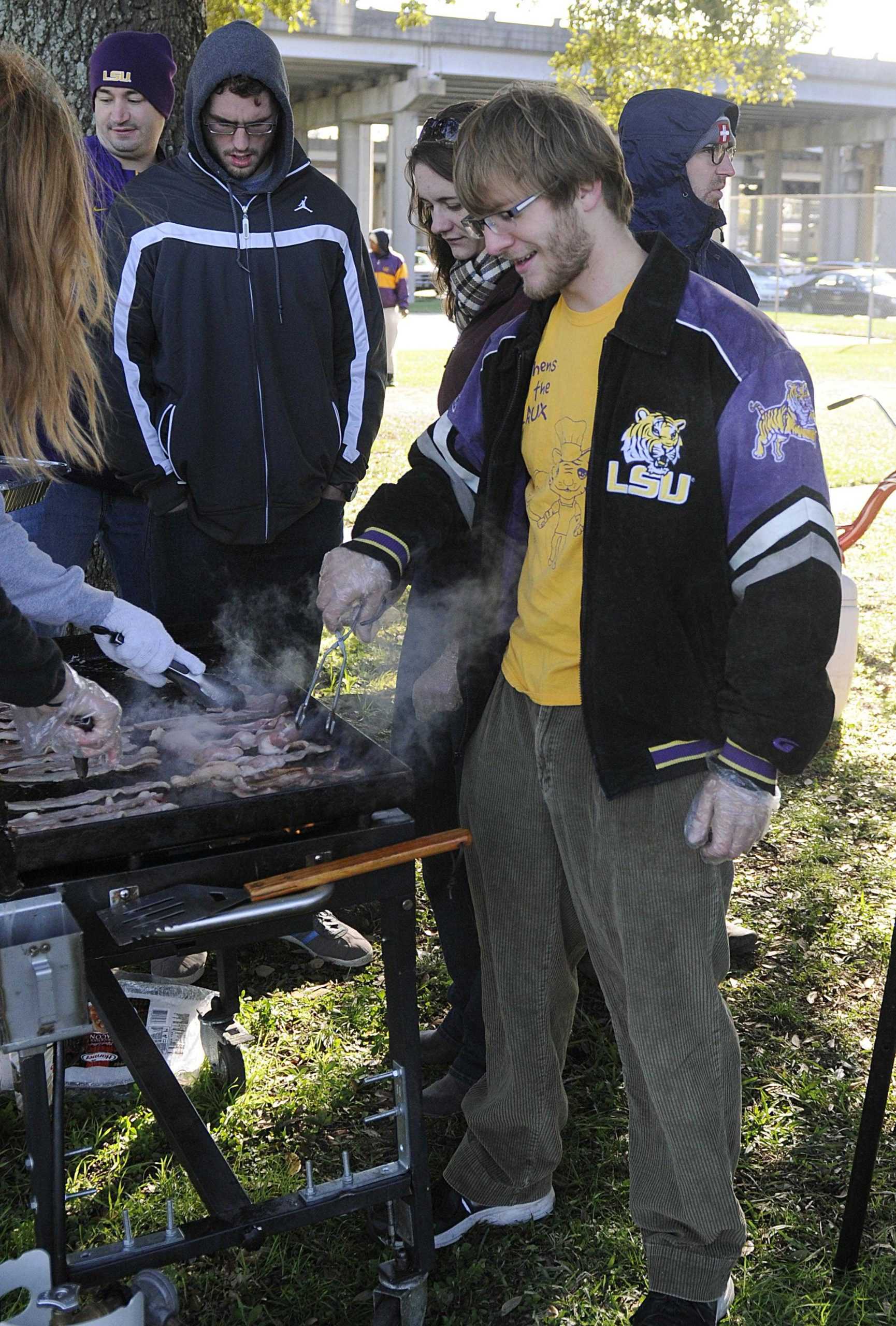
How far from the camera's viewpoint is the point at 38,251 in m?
1.97

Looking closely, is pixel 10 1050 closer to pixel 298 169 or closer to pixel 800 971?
pixel 800 971

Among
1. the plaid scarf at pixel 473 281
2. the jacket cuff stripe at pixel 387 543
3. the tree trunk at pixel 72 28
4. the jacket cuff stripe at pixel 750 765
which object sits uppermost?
the tree trunk at pixel 72 28

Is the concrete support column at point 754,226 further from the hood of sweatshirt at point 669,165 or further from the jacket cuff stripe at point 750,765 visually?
the jacket cuff stripe at point 750,765

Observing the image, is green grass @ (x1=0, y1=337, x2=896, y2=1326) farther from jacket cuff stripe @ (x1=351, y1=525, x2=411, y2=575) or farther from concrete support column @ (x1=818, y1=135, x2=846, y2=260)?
concrete support column @ (x1=818, y1=135, x2=846, y2=260)

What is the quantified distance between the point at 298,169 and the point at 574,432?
192 centimetres

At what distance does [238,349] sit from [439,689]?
133 cm

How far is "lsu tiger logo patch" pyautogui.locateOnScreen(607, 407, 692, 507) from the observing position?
197 cm

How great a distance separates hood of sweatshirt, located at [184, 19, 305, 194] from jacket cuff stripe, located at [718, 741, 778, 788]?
2353 millimetres

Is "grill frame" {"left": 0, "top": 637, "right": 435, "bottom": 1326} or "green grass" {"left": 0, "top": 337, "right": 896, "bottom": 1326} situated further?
"green grass" {"left": 0, "top": 337, "right": 896, "bottom": 1326}

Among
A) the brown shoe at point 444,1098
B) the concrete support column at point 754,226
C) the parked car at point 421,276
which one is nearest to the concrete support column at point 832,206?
the concrete support column at point 754,226

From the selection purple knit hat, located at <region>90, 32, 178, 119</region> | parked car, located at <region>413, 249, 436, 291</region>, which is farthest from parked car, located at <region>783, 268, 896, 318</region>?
purple knit hat, located at <region>90, 32, 178, 119</region>

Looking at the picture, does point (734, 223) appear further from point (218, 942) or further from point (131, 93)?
point (218, 942)

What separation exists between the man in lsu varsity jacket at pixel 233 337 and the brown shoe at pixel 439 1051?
1086 mm

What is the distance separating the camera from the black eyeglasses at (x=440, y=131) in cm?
290
